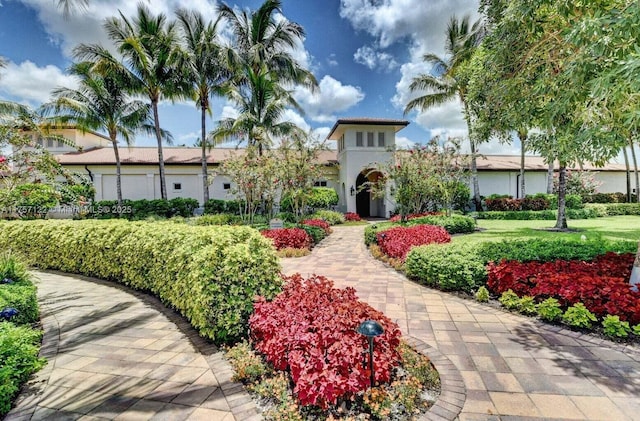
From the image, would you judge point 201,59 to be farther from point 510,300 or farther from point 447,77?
point 510,300

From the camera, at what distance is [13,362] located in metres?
3.15

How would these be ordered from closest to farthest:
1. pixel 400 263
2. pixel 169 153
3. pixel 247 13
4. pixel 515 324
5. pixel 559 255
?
pixel 515 324 → pixel 559 255 → pixel 400 263 → pixel 247 13 → pixel 169 153

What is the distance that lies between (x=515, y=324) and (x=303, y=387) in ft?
11.6

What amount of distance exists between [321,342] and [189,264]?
2401 mm

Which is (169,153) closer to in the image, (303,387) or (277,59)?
(277,59)

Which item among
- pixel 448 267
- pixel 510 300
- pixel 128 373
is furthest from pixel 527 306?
pixel 128 373

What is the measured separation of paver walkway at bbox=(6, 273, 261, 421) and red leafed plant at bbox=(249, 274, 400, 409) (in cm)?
51

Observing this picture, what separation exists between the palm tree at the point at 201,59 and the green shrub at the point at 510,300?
1562cm

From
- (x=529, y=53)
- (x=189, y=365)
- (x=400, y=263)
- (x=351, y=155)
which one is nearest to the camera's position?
(x=189, y=365)

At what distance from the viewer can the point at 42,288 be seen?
7.06 m

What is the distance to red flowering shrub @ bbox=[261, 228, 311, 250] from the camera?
1083 centimetres

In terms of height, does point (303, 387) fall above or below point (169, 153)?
below

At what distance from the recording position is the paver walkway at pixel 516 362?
8.93 feet

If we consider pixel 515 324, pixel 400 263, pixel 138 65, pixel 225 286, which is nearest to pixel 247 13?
pixel 138 65
